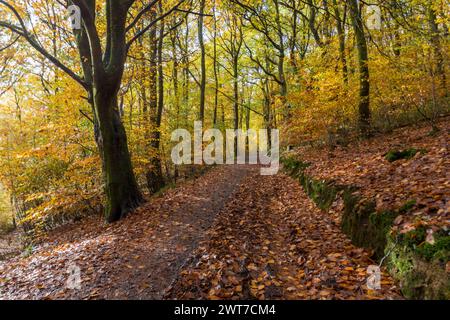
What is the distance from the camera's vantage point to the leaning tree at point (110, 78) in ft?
23.0

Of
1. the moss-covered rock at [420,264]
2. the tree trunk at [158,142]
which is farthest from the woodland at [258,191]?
the tree trunk at [158,142]

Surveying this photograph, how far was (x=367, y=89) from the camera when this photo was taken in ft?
29.5

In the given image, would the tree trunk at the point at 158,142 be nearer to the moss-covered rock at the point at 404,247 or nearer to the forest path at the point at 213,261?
the forest path at the point at 213,261

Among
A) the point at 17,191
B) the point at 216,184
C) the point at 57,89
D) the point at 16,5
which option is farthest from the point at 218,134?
the point at 16,5

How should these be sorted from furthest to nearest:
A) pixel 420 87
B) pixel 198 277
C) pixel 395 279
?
pixel 420 87, pixel 198 277, pixel 395 279

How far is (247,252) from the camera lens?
4730 millimetres

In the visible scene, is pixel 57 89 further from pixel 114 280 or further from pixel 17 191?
pixel 114 280

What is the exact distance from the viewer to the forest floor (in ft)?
11.7

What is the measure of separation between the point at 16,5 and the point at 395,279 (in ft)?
40.0

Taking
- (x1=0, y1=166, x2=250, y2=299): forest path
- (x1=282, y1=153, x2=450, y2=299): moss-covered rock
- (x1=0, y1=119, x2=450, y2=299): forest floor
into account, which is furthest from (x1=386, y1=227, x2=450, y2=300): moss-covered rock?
(x1=0, y1=166, x2=250, y2=299): forest path

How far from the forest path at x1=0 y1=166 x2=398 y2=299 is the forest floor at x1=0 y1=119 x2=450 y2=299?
2cm

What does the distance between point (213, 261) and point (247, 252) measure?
0.68 metres

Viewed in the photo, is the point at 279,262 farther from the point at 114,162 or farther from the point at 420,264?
the point at 114,162

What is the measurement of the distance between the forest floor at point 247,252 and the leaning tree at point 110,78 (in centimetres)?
102
